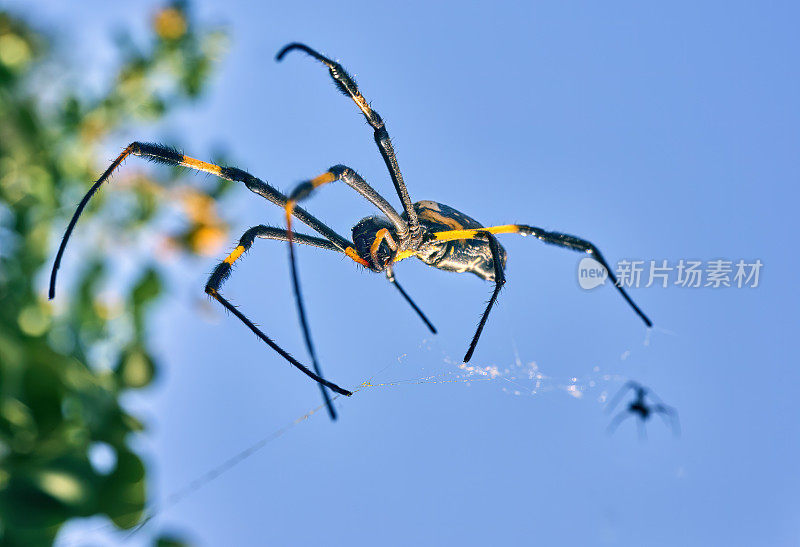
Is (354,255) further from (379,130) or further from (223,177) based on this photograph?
(223,177)

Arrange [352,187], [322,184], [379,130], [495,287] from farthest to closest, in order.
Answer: [379,130], [495,287], [352,187], [322,184]

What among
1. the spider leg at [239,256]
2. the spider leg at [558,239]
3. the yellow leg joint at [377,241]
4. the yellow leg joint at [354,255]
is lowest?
the spider leg at [239,256]

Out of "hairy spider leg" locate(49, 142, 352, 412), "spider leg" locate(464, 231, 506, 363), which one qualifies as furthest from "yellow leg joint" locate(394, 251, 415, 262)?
"spider leg" locate(464, 231, 506, 363)

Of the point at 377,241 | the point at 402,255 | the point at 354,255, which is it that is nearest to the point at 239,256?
the point at 354,255

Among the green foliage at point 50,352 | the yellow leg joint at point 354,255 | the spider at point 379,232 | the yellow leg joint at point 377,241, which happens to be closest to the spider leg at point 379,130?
the spider at point 379,232

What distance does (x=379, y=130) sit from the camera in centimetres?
473

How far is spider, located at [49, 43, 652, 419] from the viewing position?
13.9 ft

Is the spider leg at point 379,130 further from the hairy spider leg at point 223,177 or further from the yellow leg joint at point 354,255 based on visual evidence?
the hairy spider leg at point 223,177

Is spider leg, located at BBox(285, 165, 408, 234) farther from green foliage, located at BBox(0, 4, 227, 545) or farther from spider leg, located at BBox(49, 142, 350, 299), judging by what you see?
green foliage, located at BBox(0, 4, 227, 545)

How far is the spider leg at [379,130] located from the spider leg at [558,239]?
1.17 feet

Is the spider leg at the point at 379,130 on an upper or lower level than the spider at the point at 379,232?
upper

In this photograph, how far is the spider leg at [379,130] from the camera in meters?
4.52

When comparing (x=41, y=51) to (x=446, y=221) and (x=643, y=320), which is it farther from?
(x=643, y=320)

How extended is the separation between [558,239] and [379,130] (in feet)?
5.68
